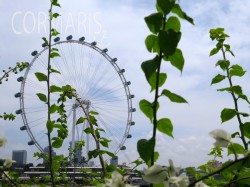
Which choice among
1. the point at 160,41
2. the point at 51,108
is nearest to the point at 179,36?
the point at 160,41

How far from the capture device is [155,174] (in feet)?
2.47

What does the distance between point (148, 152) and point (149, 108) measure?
13 centimetres

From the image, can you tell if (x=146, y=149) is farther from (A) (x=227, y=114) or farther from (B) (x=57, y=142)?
(B) (x=57, y=142)

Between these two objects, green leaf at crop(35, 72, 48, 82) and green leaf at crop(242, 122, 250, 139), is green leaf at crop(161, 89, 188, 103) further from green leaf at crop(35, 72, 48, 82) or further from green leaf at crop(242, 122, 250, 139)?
green leaf at crop(35, 72, 48, 82)

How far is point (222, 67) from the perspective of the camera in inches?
61.7

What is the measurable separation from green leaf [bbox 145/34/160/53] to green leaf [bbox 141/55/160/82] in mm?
68

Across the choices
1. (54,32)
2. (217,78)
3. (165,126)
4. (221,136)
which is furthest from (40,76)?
(221,136)

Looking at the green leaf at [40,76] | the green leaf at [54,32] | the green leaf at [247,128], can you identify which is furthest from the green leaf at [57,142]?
the green leaf at [247,128]

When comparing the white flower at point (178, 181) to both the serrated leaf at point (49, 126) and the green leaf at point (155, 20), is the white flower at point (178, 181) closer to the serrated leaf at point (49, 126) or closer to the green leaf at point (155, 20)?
the green leaf at point (155, 20)

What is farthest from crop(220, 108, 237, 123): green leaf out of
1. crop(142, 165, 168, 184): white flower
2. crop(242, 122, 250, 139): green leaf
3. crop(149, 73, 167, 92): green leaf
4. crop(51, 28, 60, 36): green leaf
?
crop(51, 28, 60, 36): green leaf

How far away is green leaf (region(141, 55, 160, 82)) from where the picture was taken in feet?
2.44

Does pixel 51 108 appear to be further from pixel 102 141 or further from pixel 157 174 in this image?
pixel 157 174

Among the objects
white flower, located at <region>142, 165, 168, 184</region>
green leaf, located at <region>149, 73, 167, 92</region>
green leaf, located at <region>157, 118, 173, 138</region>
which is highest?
green leaf, located at <region>149, 73, 167, 92</region>

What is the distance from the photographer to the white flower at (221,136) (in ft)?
2.89
